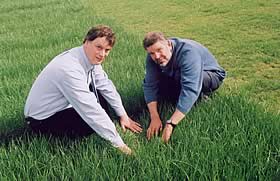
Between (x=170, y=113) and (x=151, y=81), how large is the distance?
1.01 ft

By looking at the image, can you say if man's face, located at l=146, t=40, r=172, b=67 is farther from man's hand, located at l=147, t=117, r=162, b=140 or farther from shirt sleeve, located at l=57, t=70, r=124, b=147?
shirt sleeve, located at l=57, t=70, r=124, b=147

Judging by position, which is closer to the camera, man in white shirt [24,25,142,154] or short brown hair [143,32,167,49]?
man in white shirt [24,25,142,154]

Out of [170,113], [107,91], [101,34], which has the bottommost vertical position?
[170,113]

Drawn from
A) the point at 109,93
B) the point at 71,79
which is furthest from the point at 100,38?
the point at 109,93

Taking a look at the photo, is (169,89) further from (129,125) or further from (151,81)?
(129,125)

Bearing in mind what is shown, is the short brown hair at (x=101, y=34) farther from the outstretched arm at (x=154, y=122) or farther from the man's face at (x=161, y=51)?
the outstretched arm at (x=154, y=122)

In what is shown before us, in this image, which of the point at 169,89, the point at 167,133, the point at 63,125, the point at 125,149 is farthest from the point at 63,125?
the point at 169,89

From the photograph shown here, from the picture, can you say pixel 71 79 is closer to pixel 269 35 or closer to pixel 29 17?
pixel 269 35

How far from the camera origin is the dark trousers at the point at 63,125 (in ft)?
10.8

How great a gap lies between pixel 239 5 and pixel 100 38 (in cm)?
732

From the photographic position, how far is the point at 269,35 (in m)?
6.73

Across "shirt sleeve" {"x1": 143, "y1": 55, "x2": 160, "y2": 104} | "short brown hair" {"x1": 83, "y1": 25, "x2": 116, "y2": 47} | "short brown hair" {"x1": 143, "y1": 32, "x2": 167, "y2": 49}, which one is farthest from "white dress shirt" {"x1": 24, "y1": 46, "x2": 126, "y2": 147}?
"shirt sleeve" {"x1": 143, "y1": 55, "x2": 160, "y2": 104}

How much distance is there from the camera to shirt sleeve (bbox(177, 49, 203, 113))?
10.9 feet

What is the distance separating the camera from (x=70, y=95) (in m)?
3.02
